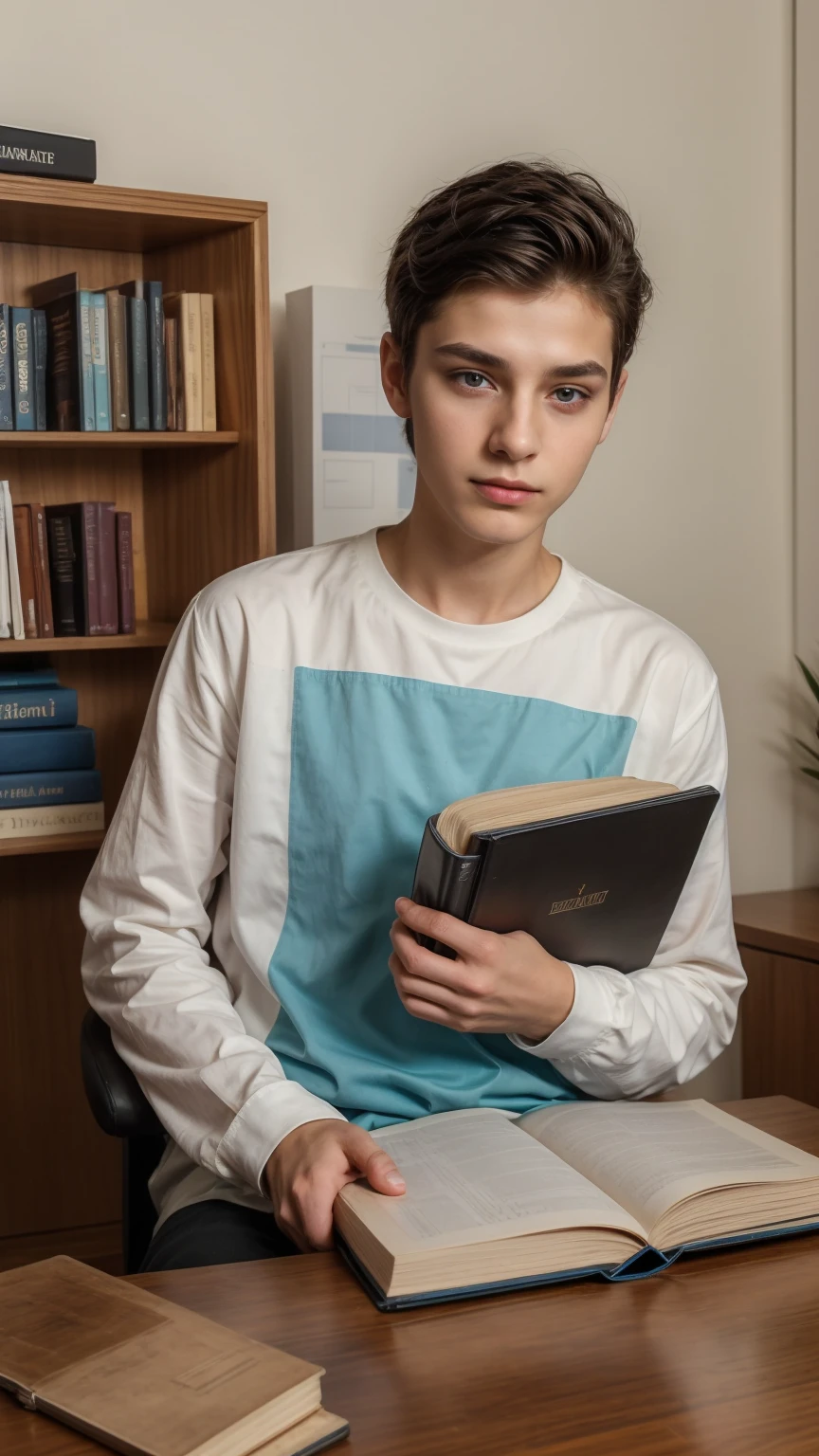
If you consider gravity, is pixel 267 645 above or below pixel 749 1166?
above

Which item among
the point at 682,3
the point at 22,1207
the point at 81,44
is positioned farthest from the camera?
the point at 682,3

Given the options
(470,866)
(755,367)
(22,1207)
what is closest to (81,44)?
(755,367)

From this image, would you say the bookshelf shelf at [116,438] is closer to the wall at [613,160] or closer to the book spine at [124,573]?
the book spine at [124,573]

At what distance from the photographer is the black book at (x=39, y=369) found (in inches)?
92.9

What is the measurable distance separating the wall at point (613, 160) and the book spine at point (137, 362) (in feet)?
1.02

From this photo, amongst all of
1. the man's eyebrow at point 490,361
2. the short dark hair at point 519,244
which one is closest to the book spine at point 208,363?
the short dark hair at point 519,244

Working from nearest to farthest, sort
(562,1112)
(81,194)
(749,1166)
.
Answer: (749,1166) < (562,1112) < (81,194)

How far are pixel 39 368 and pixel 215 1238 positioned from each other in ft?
5.27

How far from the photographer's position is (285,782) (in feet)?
4.92

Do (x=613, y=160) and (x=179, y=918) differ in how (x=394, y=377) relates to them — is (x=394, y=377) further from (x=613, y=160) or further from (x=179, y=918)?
(x=613, y=160)

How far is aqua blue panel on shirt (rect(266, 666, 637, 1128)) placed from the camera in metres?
Result: 1.45

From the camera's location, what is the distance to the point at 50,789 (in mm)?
2428

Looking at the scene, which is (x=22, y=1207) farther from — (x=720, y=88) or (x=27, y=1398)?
(x=720, y=88)

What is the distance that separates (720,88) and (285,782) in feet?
7.39
